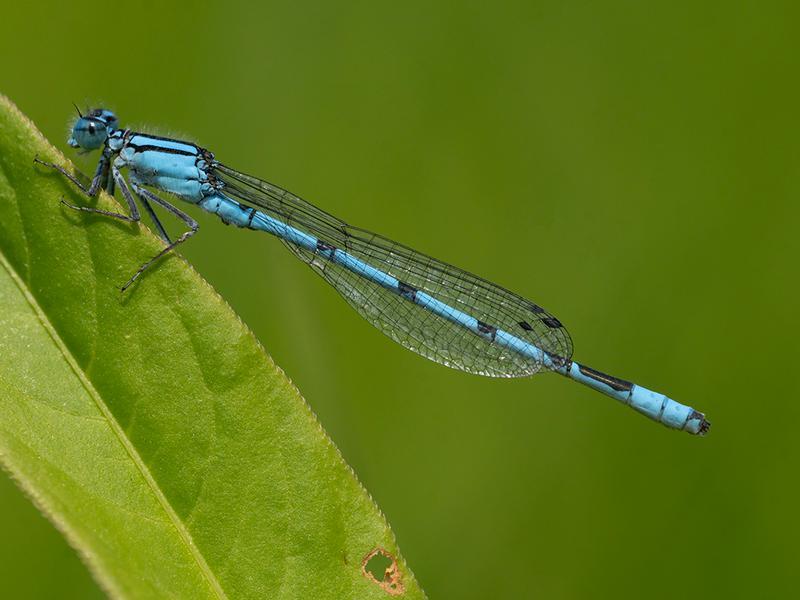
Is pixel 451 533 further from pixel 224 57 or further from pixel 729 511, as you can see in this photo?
pixel 224 57

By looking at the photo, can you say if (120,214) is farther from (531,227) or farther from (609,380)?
(609,380)

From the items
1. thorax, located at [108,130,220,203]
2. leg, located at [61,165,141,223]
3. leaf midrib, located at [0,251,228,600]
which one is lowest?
leaf midrib, located at [0,251,228,600]

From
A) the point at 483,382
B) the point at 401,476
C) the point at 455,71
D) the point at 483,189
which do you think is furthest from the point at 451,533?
the point at 455,71

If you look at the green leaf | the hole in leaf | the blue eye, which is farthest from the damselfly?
the hole in leaf

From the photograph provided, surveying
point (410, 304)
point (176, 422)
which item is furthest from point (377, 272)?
point (176, 422)

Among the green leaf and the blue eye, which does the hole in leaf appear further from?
the blue eye

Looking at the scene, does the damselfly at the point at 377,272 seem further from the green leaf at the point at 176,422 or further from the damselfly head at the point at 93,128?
the green leaf at the point at 176,422
